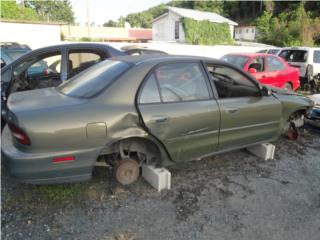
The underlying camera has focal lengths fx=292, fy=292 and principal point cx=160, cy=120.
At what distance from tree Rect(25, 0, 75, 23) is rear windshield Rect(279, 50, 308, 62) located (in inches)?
2317

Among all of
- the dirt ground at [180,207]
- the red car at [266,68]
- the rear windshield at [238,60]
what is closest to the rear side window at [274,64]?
the red car at [266,68]

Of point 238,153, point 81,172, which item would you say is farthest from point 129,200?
point 238,153

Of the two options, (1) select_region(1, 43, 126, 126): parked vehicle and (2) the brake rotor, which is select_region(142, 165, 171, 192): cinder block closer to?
(2) the brake rotor

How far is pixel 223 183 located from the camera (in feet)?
12.4

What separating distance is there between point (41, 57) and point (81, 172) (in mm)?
2985

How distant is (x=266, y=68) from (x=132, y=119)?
246 inches

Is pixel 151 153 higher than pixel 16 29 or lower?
lower

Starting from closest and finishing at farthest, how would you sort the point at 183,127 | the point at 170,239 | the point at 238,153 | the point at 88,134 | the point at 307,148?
the point at 170,239 → the point at 88,134 → the point at 183,127 → the point at 238,153 → the point at 307,148

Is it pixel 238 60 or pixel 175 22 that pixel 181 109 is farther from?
pixel 175 22

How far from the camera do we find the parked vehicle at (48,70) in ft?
16.5

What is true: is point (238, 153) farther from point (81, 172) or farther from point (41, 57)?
point (41, 57)

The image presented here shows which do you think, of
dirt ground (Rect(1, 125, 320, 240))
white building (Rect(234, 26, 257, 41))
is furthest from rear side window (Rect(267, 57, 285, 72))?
white building (Rect(234, 26, 257, 41))

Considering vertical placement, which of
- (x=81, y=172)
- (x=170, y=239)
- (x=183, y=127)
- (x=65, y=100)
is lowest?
(x=170, y=239)

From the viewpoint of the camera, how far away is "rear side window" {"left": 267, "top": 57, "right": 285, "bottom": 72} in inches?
330
